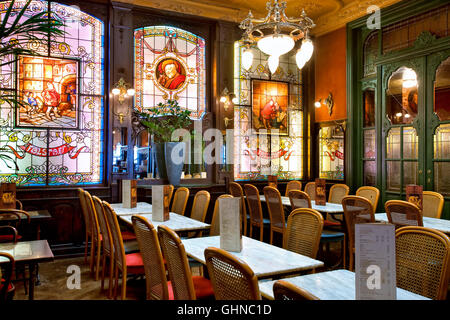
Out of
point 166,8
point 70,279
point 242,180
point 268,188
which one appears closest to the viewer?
point 70,279

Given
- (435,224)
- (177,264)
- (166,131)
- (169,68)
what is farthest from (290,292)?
(169,68)

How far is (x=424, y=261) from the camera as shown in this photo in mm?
2061

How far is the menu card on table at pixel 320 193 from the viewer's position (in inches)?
194

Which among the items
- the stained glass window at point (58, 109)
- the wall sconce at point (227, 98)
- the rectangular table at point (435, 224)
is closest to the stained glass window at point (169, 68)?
the wall sconce at point (227, 98)

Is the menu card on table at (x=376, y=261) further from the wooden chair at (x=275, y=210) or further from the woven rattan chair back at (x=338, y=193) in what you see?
the woven rattan chair back at (x=338, y=193)

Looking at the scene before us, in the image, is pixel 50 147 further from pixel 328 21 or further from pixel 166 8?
pixel 328 21

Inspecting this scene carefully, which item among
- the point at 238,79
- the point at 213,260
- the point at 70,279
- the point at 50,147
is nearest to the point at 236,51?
the point at 238,79

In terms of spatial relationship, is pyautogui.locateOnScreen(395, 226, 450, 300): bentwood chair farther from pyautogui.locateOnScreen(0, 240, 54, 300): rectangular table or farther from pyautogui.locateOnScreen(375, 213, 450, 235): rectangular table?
pyautogui.locateOnScreen(0, 240, 54, 300): rectangular table

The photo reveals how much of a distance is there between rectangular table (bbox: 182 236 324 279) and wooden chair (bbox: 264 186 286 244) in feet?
7.03

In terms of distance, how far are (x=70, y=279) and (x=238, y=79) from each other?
429 cm

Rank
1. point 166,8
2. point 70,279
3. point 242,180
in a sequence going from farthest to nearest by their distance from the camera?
1. point 242,180
2. point 166,8
3. point 70,279

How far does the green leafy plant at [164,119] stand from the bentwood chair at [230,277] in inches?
172

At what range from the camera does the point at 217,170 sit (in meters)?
6.47

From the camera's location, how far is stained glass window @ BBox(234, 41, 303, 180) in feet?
22.3
